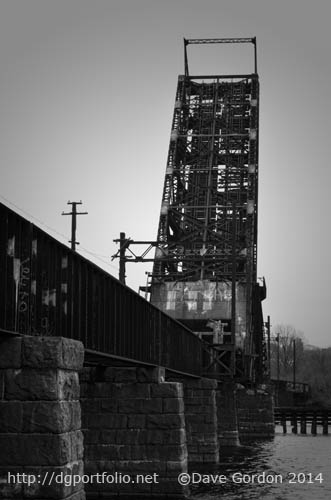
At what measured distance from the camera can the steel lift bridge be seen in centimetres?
5262

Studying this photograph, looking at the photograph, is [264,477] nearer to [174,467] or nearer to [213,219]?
[174,467]

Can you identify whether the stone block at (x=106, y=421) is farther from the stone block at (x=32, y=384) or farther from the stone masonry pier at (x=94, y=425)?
the stone block at (x=32, y=384)

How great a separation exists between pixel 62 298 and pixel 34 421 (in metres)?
3.25

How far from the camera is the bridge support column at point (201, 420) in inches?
1346

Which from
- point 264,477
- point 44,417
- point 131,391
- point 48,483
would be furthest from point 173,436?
point 44,417

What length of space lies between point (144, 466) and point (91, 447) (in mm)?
1485

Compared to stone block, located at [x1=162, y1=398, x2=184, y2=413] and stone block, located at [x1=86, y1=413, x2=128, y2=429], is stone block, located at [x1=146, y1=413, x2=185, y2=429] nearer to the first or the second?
stone block, located at [x1=162, y1=398, x2=184, y2=413]

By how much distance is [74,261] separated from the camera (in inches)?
633

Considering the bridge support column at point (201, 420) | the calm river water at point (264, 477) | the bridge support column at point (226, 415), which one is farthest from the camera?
the bridge support column at point (226, 415)

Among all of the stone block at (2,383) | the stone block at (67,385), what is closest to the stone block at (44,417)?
the stone block at (67,385)

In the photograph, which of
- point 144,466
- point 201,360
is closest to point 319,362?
point 201,360

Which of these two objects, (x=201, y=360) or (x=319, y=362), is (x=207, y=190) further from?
(x=319, y=362)

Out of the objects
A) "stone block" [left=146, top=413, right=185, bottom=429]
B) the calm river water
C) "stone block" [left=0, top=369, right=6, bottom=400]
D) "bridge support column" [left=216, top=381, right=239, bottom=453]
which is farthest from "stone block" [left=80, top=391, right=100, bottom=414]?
"bridge support column" [left=216, top=381, right=239, bottom=453]

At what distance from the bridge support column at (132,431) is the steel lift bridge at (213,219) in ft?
87.1
